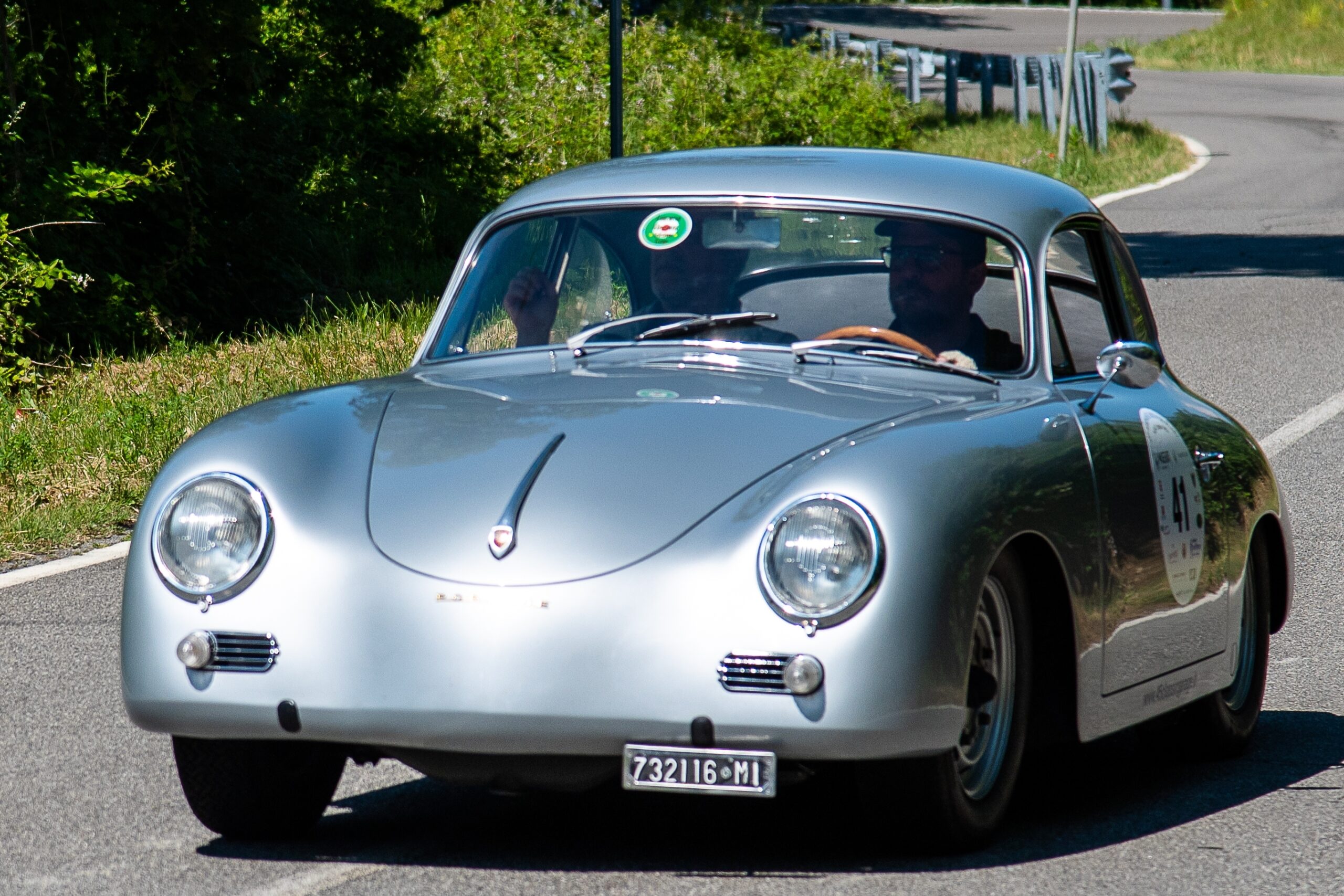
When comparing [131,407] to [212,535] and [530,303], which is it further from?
[212,535]

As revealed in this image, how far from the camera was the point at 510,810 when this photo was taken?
4.70 metres

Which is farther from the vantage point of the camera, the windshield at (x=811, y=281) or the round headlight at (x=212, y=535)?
the windshield at (x=811, y=281)

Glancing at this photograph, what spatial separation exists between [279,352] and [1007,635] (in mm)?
7947

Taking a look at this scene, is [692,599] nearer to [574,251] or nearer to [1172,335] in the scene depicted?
[574,251]

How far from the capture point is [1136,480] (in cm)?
486

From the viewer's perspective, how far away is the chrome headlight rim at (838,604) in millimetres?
3824

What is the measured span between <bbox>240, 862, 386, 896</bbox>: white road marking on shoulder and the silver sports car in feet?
0.81

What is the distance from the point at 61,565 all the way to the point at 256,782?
3642 mm

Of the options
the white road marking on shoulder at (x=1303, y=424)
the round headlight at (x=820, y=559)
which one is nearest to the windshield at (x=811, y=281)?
the round headlight at (x=820, y=559)

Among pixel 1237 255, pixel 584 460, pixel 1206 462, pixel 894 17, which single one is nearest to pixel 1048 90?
pixel 1237 255

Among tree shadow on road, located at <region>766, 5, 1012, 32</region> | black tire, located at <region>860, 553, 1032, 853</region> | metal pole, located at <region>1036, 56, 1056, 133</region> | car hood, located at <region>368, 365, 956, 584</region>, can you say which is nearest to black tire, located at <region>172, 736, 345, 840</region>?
car hood, located at <region>368, 365, 956, 584</region>

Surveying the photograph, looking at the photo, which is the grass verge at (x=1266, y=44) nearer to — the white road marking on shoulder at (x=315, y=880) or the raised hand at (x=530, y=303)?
the raised hand at (x=530, y=303)

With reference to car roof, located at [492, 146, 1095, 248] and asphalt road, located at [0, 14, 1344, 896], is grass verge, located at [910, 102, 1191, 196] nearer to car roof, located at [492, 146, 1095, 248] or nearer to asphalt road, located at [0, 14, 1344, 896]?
asphalt road, located at [0, 14, 1344, 896]

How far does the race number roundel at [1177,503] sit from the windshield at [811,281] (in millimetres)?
406
